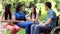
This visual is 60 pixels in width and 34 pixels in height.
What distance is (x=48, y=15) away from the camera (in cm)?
493

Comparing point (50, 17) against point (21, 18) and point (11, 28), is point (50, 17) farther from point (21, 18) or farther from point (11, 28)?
point (11, 28)

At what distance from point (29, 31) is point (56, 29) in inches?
21.6

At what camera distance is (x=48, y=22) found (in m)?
4.93

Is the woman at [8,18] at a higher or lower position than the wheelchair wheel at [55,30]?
higher

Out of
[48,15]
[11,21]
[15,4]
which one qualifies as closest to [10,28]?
[11,21]

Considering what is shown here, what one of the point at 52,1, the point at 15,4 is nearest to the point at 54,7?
the point at 52,1

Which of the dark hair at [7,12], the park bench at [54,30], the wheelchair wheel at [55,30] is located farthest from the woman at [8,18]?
the wheelchair wheel at [55,30]

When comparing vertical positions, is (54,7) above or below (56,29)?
above

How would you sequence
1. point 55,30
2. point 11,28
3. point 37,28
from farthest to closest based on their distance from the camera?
point 11,28 → point 37,28 → point 55,30

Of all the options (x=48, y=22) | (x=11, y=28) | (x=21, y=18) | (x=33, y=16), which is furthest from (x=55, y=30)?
(x=11, y=28)

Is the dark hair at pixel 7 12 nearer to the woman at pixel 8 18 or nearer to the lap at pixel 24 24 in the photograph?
the woman at pixel 8 18

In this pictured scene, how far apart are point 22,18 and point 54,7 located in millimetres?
657

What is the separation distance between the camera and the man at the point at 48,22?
491 cm

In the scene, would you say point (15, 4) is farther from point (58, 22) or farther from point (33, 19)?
point (58, 22)
